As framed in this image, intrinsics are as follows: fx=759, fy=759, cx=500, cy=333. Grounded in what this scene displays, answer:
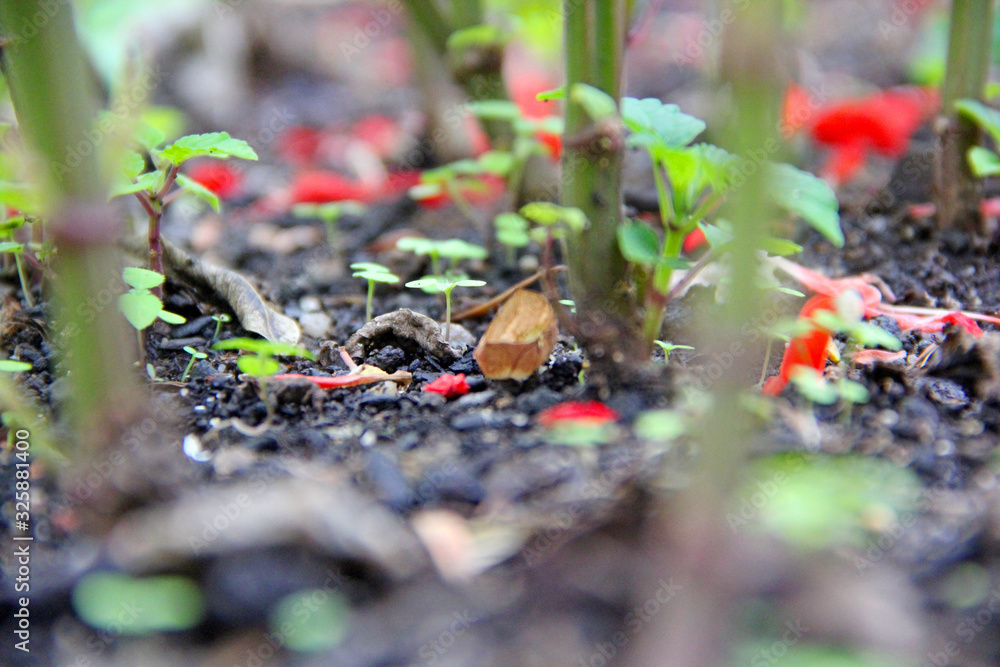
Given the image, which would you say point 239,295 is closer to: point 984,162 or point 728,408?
point 728,408

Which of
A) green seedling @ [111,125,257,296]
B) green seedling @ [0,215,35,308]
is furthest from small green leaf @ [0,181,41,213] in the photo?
green seedling @ [111,125,257,296]

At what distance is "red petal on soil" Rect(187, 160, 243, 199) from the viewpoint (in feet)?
7.07

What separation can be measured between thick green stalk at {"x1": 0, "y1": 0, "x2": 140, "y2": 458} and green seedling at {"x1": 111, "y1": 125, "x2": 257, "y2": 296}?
8.5 inches

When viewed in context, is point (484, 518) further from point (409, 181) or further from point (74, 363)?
point (409, 181)

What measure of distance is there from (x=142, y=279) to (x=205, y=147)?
0.70ft

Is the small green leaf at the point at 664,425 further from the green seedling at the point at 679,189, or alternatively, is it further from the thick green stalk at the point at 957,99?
the thick green stalk at the point at 957,99

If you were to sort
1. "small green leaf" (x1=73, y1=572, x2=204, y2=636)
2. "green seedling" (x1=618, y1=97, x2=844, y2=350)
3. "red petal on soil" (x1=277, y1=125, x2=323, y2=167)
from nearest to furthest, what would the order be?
"small green leaf" (x1=73, y1=572, x2=204, y2=636) → "green seedling" (x1=618, y1=97, x2=844, y2=350) → "red petal on soil" (x1=277, y1=125, x2=323, y2=167)

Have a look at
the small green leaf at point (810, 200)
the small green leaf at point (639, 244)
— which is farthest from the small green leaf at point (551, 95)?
the small green leaf at point (810, 200)

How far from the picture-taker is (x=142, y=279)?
1.10 metres

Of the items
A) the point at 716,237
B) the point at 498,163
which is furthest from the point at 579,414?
the point at 498,163

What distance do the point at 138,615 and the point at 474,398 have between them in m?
0.52

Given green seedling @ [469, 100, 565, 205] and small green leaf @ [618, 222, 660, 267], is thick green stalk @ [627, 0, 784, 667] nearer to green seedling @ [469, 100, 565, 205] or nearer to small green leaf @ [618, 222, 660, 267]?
small green leaf @ [618, 222, 660, 267]

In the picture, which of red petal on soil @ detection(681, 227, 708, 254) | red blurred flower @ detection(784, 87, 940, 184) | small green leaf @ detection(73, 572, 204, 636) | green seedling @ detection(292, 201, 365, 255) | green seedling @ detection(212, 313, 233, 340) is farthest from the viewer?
red blurred flower @ detection(784, 87, 940, 184)

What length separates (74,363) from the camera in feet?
2.77
